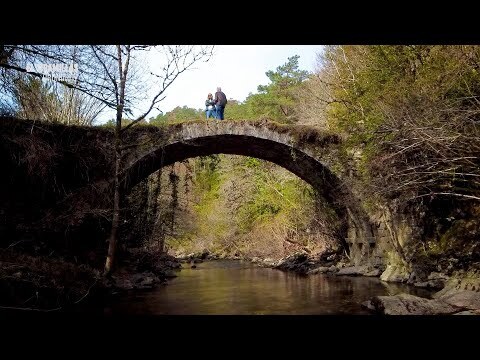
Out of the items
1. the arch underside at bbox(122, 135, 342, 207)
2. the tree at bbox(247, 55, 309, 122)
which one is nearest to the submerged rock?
the arch underside at bbox(122, 135, 342, 207)

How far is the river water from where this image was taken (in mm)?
6242

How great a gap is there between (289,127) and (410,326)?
9.71 meters

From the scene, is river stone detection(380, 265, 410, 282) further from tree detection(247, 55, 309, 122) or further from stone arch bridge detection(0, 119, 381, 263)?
tree detection(247, 55, 309, 122)

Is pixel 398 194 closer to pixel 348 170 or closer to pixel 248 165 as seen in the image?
pixel 348 170

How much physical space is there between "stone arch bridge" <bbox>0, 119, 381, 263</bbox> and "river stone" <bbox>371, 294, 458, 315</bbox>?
17.4 feet

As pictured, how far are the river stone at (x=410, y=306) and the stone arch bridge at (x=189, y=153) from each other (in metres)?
5.32

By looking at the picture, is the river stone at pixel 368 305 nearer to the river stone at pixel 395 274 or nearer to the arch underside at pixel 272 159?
the river stone at pixel 395 274

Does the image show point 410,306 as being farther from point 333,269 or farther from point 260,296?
point 333,269

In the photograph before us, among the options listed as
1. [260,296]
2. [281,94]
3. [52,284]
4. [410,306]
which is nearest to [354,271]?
[260,296]

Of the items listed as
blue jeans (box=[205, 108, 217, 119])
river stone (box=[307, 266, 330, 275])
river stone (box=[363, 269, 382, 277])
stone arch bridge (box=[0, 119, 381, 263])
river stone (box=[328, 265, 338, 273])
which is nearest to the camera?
stone arch bridge (box=[0, 119, 381, 263])

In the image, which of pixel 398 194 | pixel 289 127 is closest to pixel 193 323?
pixel 398 194

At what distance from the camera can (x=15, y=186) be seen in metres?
8.27

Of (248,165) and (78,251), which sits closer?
(78,251)

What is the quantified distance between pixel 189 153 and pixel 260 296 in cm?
558
